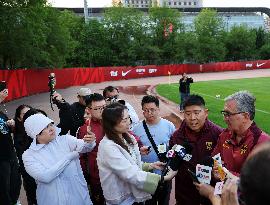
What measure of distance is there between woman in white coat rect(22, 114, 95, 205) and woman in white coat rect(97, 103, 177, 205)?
535 millimetres

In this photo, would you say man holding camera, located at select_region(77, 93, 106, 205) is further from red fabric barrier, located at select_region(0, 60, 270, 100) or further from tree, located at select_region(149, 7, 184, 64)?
tree, located at select_region(149, 7, 184, 64)

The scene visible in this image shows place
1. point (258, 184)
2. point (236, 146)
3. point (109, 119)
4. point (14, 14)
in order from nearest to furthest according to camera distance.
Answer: point (258, 184) < point (236, 146) < point (109, 119) < point (14, 14)

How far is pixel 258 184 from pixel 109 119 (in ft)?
8.26

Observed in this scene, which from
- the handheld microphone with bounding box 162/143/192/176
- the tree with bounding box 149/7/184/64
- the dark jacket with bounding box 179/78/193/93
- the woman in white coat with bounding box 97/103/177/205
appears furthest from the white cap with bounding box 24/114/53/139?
the tree with bounding box 149/7/184/64

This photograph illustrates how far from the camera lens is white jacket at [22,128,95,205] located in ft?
13.4

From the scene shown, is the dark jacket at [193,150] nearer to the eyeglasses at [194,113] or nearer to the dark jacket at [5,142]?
the eyeglasses at [194,113]

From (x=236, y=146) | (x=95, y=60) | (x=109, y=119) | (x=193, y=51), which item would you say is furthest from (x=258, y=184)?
(x=193, y=51)

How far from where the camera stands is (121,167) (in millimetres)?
3680

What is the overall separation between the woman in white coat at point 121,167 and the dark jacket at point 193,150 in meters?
0.57

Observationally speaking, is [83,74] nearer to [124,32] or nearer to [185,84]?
[185,84]

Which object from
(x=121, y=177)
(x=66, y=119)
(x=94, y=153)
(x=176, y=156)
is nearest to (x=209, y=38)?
(x=66, y=119)

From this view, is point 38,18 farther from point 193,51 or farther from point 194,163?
point 193,51

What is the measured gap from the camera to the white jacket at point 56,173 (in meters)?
4.09

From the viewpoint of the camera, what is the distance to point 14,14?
82.9 ft
